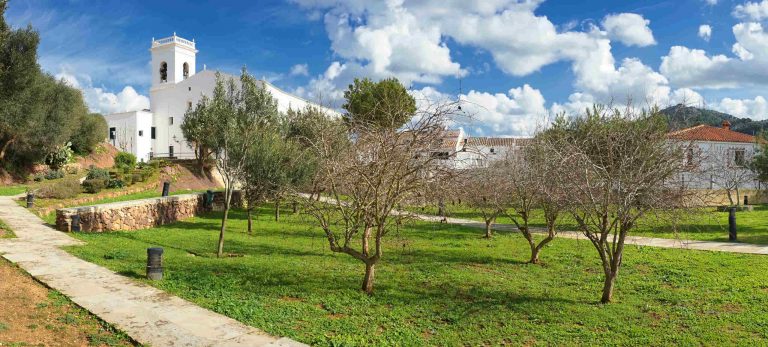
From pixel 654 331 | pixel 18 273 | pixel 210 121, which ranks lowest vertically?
pixel 654 331

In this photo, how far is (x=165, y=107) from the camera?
168 ft

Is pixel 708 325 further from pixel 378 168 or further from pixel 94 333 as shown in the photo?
pixel 94 333

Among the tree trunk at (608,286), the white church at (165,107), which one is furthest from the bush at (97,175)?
the white church at (165,107)

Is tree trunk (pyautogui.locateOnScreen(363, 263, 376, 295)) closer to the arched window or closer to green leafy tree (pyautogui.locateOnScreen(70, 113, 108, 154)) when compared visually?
green leafy tree (pyautogui.locateOnScreen(70, 113, 108, 154))

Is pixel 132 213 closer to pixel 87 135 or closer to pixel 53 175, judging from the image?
pixel 53 175

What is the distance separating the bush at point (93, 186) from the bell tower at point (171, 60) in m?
30.5

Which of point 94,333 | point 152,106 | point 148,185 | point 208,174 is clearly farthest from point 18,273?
point 152,106

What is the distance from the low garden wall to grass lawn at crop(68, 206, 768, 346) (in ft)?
3.51

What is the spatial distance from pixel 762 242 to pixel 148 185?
1098 inches

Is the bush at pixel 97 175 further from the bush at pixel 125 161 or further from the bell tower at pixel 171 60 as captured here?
the bell tower at pixel 171 60

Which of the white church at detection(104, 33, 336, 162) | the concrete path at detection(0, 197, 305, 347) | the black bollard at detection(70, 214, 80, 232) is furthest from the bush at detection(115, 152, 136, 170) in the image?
the concrete path at detection(0, 197, 305, 347)

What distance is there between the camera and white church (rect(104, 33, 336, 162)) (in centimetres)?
4938

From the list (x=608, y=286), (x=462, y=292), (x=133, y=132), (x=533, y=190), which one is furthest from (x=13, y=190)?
(x=608, y=286)

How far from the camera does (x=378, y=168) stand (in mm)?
8297
